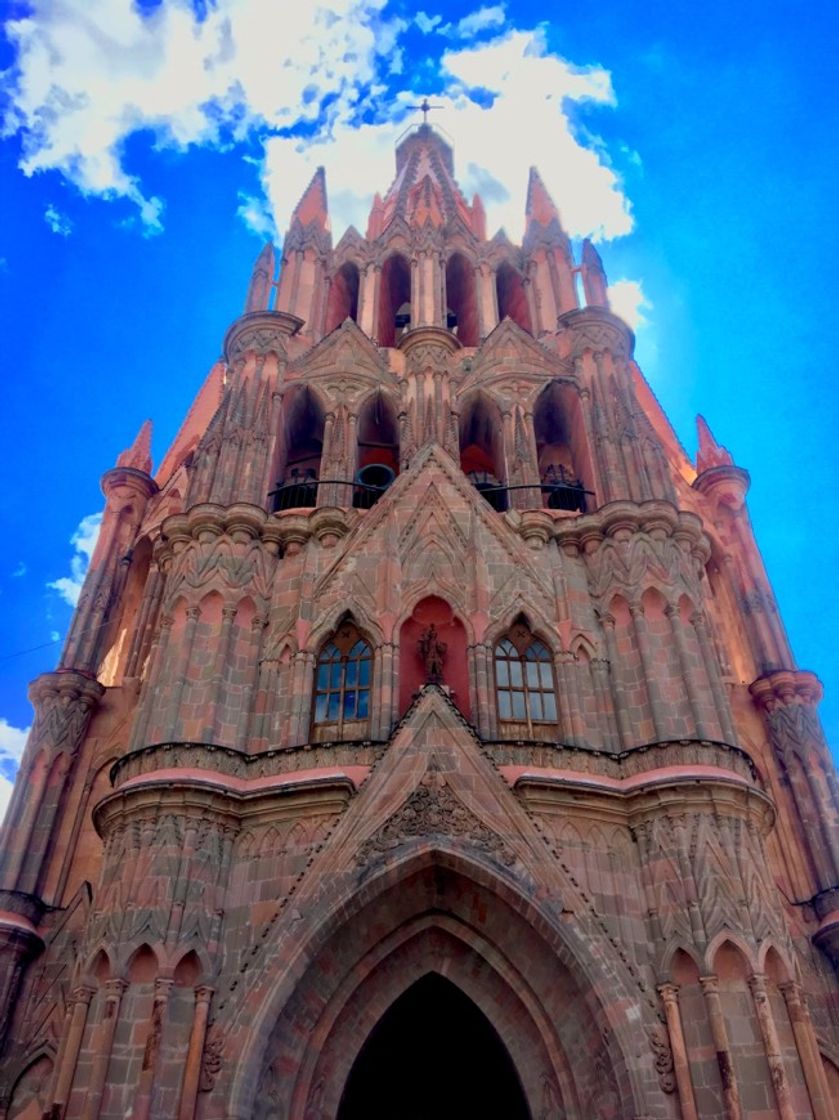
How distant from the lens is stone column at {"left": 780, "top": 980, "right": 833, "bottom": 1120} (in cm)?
1434

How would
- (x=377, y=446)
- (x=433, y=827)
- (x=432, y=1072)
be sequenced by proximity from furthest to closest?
(x=377, y=446), (x=432, y=1072), (x=433, y=827)

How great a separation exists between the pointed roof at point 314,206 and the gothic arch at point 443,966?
1102 inches

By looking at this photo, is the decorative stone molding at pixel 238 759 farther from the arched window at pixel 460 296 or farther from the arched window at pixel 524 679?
the arched window at pixel 460 296

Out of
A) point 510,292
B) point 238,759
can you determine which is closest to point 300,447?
point 510,292

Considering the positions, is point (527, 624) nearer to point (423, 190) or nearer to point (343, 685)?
point (343, 685)

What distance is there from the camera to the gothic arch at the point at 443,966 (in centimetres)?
1504

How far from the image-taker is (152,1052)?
14547mm

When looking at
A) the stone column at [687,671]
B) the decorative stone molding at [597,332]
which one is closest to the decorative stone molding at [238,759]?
the stone column at [687,671]

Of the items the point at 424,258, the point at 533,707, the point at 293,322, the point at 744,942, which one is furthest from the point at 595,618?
the point at 424,258

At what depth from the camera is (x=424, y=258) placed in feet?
107

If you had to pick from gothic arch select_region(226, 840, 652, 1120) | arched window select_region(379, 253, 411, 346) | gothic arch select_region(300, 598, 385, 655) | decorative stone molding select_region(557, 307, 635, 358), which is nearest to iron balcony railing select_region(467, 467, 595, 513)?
decorative stone molding select_region(557, 307, 635, 358)

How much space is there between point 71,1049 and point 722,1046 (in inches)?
411

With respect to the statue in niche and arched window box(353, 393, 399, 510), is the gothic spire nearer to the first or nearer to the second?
arched window box(353, 393, 399, 510)

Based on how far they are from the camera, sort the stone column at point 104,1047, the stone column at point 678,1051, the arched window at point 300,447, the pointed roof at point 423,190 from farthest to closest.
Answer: the pointed roof at point 423,190
the arched window at point 300,447
the stone column at point 678,1051
the stone column at point 104,1047
